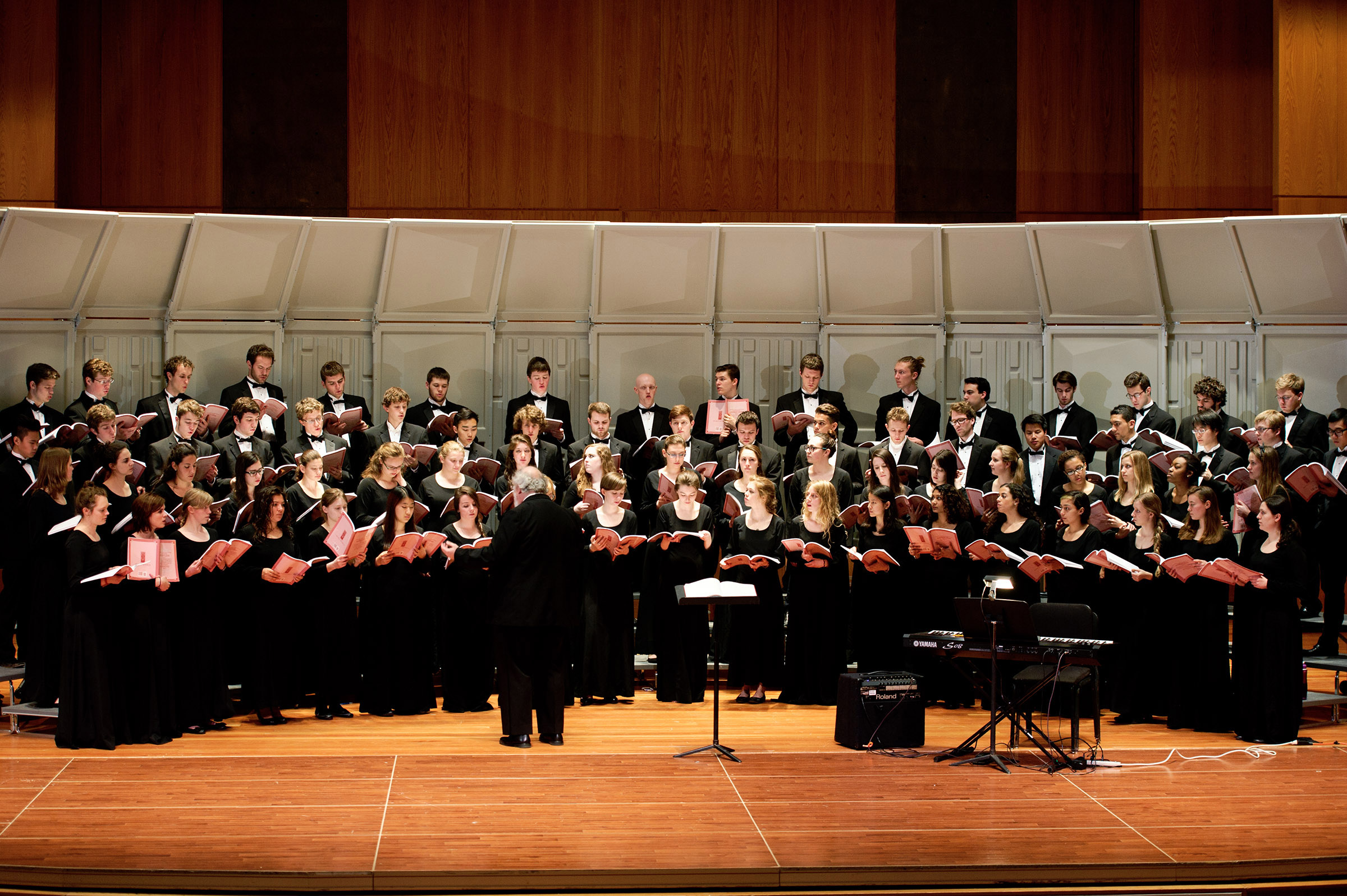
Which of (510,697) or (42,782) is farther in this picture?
(510,697)

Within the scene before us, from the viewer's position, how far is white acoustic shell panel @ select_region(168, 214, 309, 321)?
9055 mm

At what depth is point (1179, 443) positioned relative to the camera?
7.42 meters

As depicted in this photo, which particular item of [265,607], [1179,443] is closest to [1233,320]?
[1179,443]

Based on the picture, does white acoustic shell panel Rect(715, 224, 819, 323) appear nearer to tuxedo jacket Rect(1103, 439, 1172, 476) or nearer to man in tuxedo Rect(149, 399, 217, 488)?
tuxedo jacket Rect(1103, 439, 1172, 476)

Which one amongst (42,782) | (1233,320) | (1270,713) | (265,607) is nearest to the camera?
(42,782)

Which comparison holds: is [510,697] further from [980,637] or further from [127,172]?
[127,172]

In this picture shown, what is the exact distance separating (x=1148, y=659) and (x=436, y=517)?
379 centimetres

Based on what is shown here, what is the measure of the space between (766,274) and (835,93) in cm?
213

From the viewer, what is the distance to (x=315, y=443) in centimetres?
739

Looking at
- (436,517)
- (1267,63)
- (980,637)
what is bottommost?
(980,637)

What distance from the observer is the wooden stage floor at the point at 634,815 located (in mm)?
3871

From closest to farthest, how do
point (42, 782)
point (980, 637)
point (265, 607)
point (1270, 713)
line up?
point (42, 782) < point (980, 637) < point (1270, 713) < point (265, 607)

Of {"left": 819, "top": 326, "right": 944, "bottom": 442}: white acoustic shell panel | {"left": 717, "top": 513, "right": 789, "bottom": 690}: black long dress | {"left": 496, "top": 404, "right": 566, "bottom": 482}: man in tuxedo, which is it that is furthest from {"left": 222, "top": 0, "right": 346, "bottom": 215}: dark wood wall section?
{"left": 717, "top": 513, "right": 789, "bottom": 690}: black long dress

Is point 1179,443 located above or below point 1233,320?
below
